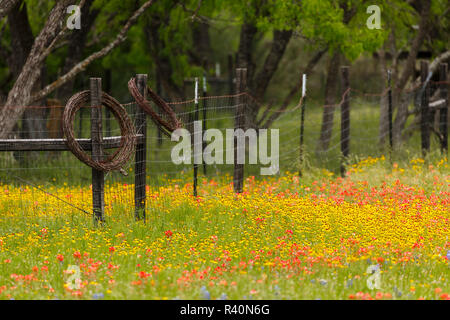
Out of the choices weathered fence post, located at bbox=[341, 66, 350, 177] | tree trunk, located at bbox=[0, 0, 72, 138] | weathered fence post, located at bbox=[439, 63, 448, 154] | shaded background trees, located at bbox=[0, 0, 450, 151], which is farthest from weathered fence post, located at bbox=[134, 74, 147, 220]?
weathered fence post, located at bbox=[439, 63, 448, 154]

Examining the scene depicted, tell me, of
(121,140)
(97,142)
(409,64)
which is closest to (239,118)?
(121,140)

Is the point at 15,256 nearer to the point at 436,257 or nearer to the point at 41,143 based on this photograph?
the point at 41,143

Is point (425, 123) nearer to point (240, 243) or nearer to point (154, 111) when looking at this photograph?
point (154, 111)

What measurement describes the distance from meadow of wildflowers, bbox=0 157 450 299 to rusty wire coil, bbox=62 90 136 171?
2.80 ft

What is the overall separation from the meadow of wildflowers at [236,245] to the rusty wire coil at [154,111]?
116cm

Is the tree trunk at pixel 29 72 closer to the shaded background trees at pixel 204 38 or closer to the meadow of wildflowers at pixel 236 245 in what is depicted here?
the shaded background trees at pixel 204 38

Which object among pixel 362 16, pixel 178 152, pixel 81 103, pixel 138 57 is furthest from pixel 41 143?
pixel 138 57

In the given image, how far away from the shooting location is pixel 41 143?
8898mm

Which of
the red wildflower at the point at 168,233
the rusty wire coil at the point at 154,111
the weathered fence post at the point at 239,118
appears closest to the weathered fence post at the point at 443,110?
the weathered fence post at the point at 239,118

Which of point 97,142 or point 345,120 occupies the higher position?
point 345,120

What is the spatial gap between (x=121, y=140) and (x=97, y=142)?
0.40 m

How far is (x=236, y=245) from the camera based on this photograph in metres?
8.20

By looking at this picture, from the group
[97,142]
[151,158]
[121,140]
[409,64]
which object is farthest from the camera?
[151,158]
